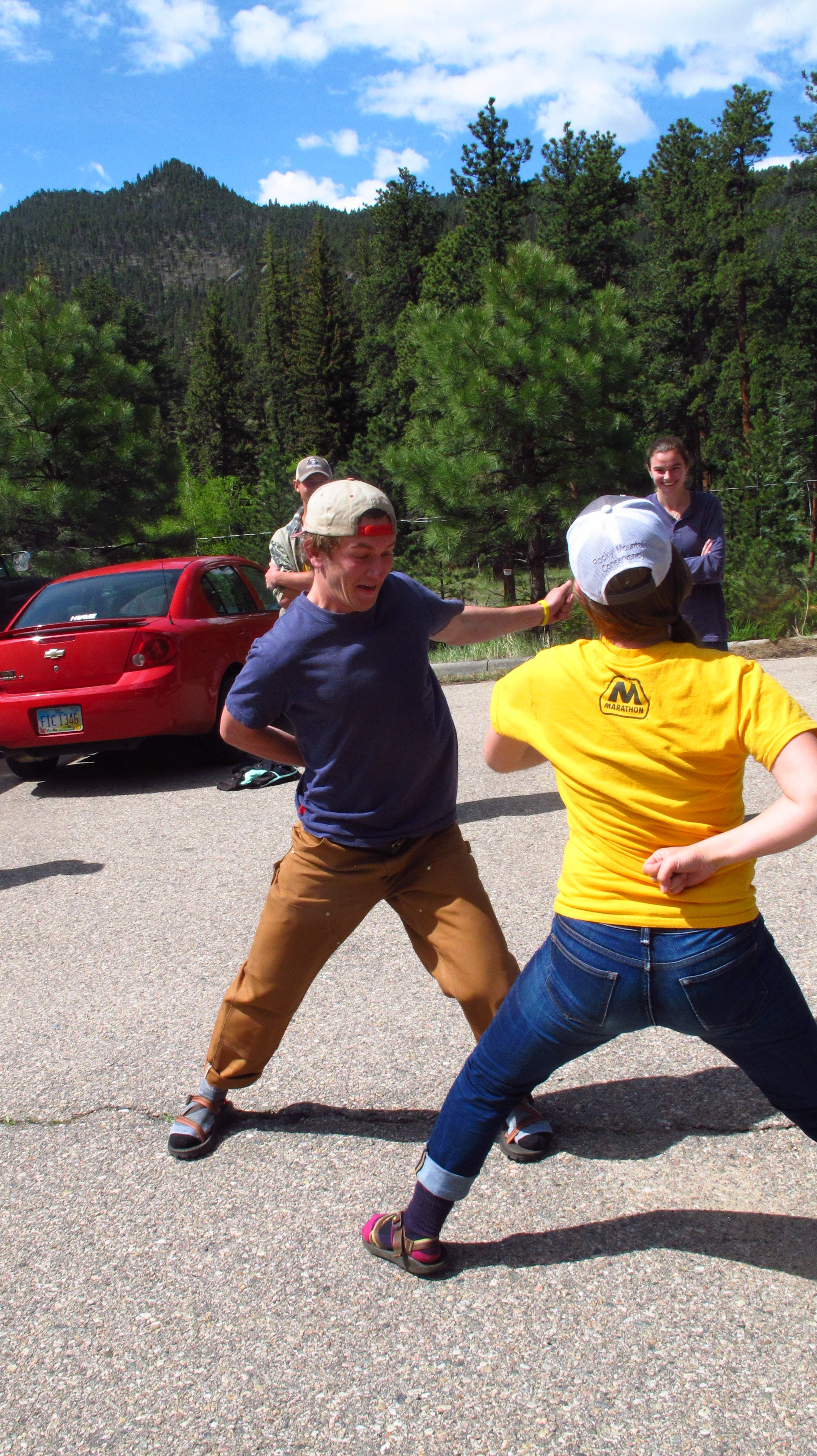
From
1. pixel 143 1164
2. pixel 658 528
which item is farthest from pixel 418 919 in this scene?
pixel 658 528

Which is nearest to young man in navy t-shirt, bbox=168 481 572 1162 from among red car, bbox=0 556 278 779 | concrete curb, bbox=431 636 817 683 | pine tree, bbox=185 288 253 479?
red car, bbox=0 556 278 779

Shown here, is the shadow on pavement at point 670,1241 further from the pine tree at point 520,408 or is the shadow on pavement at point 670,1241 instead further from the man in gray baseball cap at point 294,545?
the pine tree at point 520,408

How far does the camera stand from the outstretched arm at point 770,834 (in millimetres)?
1788

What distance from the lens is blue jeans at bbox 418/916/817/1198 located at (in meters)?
1.95

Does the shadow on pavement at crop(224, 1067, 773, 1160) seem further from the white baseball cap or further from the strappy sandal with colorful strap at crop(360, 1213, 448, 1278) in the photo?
the white baseball cap

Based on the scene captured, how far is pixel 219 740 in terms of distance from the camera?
8.18m

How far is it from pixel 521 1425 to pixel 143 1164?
52.1 inches

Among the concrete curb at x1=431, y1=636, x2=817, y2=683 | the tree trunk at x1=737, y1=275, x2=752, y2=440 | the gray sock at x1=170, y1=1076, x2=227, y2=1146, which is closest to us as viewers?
the gray sock at x1=170, y1=1076, x2=227, y2=1146

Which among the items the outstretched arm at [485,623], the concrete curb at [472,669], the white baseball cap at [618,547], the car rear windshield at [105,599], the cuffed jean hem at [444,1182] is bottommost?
the concrete curb at [472,669]

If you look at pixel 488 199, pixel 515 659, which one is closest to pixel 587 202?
pixel 488 199

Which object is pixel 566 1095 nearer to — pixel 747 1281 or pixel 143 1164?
pixel 747 1281

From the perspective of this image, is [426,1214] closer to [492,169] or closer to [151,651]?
[151,651]

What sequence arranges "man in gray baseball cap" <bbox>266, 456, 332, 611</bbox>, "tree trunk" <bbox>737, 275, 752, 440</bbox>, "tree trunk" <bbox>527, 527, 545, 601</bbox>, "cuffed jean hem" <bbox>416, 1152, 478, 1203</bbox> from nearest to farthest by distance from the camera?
"cuffed jean hem" <bbox>416, 1152, 478, 1203</bbox> → "man in gray baseball cap" <bbox>266, 456, 332, 611</bbox> → "tree trunk" <bbox>527, 527, 545, 601</bbox> → "tree trunk" <bbox>737, 275, 752, 440</bbox>

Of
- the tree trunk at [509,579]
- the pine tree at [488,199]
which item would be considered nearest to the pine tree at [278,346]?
the pine tree at [488,199]
